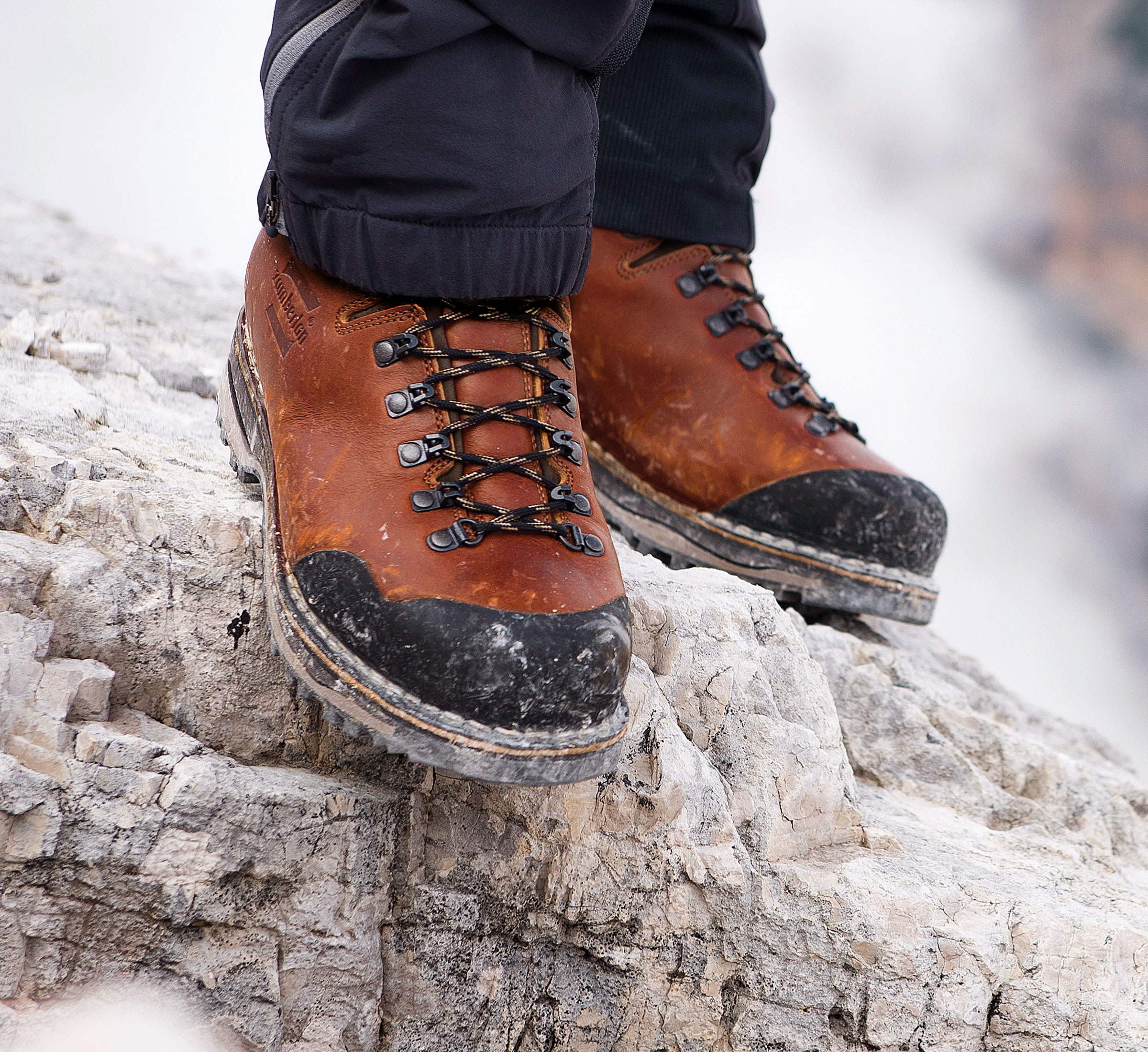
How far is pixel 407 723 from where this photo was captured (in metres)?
0.87

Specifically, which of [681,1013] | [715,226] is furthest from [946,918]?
[715,226]

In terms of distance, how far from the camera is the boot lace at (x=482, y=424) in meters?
0.95

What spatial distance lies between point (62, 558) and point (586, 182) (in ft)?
2.04

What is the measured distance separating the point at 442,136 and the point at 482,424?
27 centimetres

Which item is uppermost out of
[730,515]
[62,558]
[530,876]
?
[730,515]

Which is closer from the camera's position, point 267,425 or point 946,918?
point 946,918

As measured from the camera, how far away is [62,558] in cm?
96

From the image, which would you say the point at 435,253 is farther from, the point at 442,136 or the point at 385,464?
the point at 385,464

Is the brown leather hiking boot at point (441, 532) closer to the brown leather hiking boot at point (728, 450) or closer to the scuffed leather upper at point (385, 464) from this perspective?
the scuffed leather upper at point (385, 464)

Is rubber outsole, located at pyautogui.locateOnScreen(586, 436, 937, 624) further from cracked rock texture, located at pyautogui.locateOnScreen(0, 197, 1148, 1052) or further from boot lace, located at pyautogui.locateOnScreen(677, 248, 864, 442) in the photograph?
cracked rock texture, located at pyautogui.locateOnScreen(0, 197, 1148, 1052)

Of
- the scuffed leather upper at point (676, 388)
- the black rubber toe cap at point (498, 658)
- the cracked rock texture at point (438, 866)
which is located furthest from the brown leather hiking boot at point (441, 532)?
the scuffed leather upper at point (676, 388)

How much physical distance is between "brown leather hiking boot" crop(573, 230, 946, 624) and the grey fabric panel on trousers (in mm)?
506

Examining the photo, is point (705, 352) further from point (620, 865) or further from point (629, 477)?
point (620, 865)

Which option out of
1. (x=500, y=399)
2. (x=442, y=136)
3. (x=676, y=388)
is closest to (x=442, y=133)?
(x=442, y=136)
